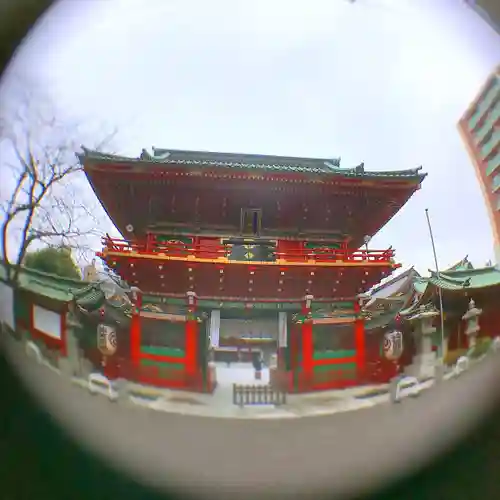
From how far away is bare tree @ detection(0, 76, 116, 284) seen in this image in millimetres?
1207

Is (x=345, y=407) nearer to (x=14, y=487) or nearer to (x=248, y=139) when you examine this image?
(x=248, y=139)

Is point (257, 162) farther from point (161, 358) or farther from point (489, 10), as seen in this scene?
point (489, 10)

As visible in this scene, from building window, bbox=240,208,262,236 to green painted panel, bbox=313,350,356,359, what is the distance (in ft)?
1.10

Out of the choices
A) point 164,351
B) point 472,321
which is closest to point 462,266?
point 472,321

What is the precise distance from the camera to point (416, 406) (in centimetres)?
122

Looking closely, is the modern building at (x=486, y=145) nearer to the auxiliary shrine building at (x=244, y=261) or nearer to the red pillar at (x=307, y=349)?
the auxiliary shrine building at (x=244, y=261)

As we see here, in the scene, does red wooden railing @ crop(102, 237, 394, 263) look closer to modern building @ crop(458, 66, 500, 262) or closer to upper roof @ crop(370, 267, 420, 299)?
upper roof @ crop(370, 267, 420, 299)

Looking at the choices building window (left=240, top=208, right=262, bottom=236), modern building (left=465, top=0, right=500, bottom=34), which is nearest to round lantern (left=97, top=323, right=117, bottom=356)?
building window (left=240, top=208, right=262, bottom=236)

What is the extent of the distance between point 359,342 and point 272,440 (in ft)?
1.09

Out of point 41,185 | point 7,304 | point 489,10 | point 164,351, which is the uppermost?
point 489,10

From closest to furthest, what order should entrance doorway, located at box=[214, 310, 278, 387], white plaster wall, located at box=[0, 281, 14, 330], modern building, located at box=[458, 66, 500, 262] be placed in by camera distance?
entrance doorway, located at box=[214, 310, 278, 387], modern building, located at box=[458, 66, 500, 262], white plaster wall, located at box=[0, 281, 14, 330]

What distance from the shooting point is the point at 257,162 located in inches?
45.0

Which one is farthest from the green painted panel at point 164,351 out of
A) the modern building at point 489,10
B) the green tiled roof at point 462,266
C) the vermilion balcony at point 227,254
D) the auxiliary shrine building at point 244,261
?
the modern building at point 489,10

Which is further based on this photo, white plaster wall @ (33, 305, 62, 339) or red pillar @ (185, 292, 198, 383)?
white plaster wall @ (33, 305, 62, 339)
